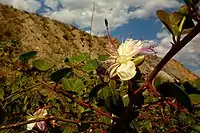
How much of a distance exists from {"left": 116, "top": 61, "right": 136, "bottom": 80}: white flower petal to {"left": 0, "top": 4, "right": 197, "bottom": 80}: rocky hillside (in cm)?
562

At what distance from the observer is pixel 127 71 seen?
0.48 m

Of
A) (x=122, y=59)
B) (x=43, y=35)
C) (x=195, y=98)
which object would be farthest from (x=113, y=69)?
(x=43, y=35)

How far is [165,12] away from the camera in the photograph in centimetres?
45

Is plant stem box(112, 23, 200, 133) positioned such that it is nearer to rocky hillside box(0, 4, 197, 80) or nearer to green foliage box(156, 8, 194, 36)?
green foliage box(156, 8, 194, 36)

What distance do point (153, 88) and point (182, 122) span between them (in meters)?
0.54

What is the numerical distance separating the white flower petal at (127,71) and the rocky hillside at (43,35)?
5.62 metres

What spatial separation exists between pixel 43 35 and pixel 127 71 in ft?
23.3

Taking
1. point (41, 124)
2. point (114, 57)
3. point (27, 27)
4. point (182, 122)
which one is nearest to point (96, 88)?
point (114, 57)

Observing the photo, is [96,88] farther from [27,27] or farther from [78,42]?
[78,42]

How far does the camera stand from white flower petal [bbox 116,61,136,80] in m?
0.48

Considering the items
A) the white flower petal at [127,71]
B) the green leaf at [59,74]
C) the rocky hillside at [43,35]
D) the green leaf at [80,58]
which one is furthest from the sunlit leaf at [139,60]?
the rocky hillside at [43,35]

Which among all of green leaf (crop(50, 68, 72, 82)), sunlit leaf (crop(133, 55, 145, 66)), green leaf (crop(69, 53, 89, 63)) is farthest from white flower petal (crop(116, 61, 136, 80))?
green leaf (crop(69, 53, 89, 63))

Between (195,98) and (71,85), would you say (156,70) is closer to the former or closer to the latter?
(195,98)

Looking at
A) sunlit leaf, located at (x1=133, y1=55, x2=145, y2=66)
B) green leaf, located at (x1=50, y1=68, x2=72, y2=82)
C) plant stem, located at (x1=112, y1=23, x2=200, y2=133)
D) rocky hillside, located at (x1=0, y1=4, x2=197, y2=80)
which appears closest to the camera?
plant stem, located at (x1=112, y1=23, x2=200, y2=133)
